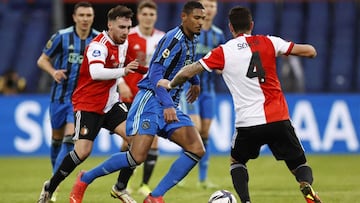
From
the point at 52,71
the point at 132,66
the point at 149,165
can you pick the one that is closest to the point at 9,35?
the point at 149,165

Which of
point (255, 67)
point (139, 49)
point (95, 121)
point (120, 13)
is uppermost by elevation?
point (120, 13)

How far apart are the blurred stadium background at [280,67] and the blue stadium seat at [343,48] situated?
0.02 m

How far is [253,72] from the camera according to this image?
8867mm

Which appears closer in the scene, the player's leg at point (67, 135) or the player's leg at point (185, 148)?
the player's leg at point (185, 148)

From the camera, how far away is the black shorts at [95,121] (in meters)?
10.0

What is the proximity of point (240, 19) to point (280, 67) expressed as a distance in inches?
498

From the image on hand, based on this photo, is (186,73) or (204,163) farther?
(204,163)

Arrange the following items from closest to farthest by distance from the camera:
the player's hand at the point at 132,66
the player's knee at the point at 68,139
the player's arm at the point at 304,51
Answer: the player's arm at the point at 304,51
the player's hand at the point at 132,66
the player's knee at the point at 68,139

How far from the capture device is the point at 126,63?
1036cm

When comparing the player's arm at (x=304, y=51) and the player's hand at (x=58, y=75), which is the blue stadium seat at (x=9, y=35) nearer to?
the player's hand at (x=58, y=75)

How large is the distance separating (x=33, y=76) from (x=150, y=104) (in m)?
12.6

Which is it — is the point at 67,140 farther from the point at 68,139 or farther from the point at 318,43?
the point at 318,43

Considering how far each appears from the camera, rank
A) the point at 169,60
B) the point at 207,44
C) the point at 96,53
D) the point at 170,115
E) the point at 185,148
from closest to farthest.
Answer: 1. the point at 170,115
2. the point at 169,60
3. the point at 185,148
4. the point at 96,53
5. the point at 207,44

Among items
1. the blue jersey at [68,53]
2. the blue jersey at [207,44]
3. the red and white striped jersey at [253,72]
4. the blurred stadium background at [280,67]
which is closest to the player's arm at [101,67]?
the red and white striped jersey at [253,72]
